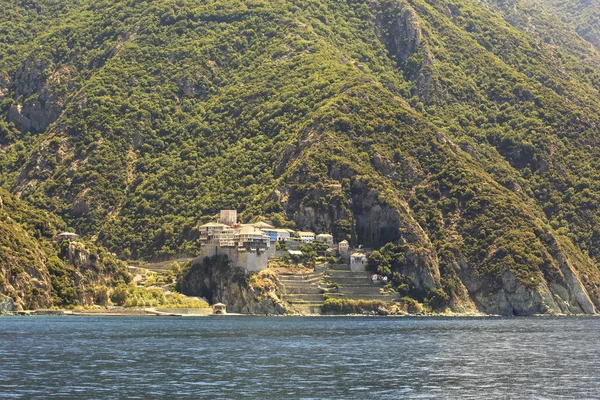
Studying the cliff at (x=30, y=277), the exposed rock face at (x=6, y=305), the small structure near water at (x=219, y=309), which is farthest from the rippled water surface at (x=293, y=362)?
the small structure near water at (x=219, y=309)

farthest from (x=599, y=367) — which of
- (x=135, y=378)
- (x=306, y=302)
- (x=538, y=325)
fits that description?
(x=306, y=302)

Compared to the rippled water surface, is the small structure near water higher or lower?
higher

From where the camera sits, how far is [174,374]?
85375mm

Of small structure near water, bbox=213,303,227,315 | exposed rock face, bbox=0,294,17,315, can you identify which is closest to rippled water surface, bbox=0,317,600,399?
exposed rock face, bbox=0,294,17,315

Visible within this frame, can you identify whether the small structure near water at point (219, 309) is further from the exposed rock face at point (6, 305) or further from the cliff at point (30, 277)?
the exposed rock face at point (6, 305)

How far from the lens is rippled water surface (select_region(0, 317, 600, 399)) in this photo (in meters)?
76.9

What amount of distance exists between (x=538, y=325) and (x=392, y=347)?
60575mm

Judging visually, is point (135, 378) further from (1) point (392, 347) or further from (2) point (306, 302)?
(2) point (306, 302)

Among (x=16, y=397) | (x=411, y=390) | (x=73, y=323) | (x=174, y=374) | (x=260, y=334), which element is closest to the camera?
(x=16, y=397)

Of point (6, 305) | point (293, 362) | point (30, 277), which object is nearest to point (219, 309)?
point (30, 277)

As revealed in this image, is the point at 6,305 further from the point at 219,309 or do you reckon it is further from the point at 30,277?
the point at 219,309

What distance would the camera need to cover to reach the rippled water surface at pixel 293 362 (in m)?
76.9

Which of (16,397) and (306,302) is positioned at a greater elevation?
(306,302)

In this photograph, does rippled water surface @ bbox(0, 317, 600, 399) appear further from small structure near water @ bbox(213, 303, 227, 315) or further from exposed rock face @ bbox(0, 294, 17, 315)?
small structure near water @ bbox(213, 303, 227, 315)
